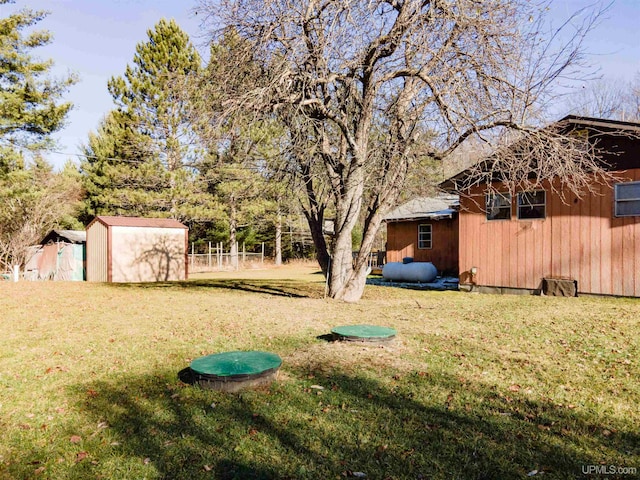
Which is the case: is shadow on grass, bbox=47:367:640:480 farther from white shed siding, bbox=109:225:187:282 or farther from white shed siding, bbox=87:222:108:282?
white shed siding, bbox=87:222:108:282

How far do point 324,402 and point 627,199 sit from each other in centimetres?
1070

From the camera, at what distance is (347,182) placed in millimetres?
11000

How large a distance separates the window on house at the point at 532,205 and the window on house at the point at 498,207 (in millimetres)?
382

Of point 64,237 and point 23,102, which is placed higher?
point 23,102

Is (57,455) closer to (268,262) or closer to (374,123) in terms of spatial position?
(374,123)

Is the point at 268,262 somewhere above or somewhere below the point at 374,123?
below

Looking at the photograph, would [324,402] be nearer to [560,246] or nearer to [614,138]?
[560,246]

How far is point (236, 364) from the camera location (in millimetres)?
4711

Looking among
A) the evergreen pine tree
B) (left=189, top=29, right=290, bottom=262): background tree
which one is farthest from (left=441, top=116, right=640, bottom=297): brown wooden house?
the evergreen pine tree

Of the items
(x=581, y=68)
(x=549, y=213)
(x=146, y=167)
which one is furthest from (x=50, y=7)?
(x=549, y=213)

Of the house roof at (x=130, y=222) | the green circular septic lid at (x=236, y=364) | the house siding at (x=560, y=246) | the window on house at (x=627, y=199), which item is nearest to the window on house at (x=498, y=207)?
the house siding at (x=560, y=246)

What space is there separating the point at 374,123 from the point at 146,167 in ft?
52.9

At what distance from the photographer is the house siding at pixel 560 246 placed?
1102 cm

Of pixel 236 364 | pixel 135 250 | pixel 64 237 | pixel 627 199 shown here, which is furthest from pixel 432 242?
pixel 64 237
